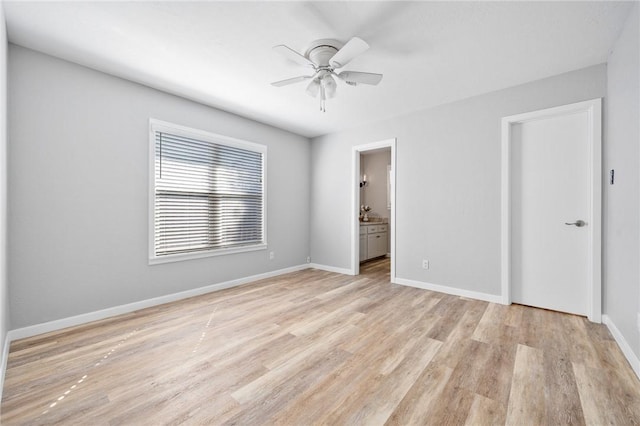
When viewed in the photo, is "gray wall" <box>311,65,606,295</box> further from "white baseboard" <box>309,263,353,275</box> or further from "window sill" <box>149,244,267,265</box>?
"window sill" <box>149,244,267,265</box>

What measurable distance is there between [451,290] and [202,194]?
355 cm

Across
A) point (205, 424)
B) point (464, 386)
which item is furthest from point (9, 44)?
point (464, 386)

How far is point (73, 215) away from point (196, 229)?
1.22 meters

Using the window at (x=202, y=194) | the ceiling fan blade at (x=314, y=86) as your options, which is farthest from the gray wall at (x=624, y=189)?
the window at (x=202, y=194)

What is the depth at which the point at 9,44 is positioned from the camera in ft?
7.38

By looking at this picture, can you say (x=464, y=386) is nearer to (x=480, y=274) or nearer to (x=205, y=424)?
(x=205, y=424)

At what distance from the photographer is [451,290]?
348 centimetres

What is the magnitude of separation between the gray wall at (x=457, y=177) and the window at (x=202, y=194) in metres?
1.99

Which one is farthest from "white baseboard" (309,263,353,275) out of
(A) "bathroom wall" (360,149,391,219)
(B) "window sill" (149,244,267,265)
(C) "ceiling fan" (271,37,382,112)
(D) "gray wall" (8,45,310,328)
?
(C) "ceiling fan" (271,37,382,112)

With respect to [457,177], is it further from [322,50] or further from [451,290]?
[322,50]

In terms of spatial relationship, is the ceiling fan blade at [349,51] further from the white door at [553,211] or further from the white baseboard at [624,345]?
the white baseboard at [624,345]

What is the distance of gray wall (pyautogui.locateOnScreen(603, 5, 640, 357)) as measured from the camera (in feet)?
6.15

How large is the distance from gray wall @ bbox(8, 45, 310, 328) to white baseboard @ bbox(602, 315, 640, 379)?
13.5ft

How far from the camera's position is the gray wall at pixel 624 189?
187cm
